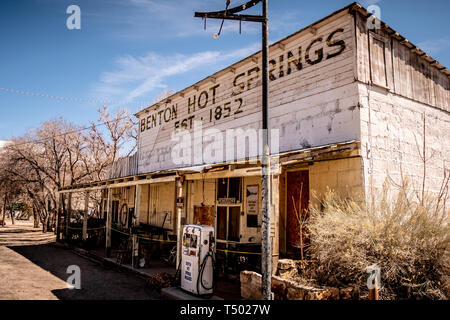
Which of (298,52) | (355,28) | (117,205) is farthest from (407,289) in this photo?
(117,205)

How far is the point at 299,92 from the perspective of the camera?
9.37 metres

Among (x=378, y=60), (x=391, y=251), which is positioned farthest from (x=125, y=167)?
(x=391, y=251)

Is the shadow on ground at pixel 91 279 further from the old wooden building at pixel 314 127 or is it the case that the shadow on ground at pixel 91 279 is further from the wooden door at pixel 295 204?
the wooden door at pixel 295 204

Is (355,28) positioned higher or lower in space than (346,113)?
higher

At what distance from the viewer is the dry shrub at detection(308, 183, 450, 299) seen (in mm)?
5578

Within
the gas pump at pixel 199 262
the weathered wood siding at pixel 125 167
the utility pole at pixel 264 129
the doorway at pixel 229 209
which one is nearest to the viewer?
the utility pole at pixel 264 129

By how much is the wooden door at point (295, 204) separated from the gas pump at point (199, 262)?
2.40m

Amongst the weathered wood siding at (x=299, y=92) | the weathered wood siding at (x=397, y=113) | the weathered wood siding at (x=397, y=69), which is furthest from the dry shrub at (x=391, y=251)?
the weathered wood siding at (x=397, y=69)

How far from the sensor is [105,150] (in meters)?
29.4

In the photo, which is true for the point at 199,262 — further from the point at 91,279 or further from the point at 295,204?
the point at 91,279

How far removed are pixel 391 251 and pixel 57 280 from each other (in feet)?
28.7

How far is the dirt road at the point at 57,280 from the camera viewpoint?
25.3ft
